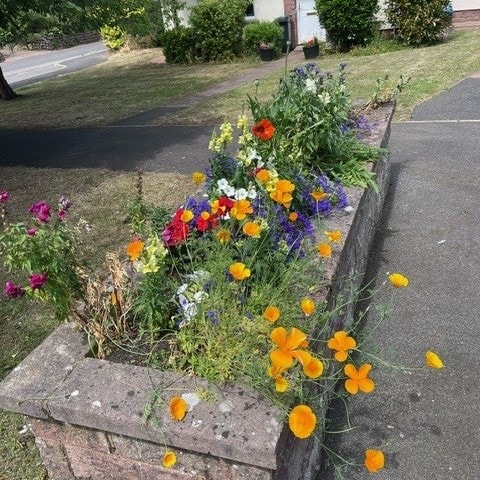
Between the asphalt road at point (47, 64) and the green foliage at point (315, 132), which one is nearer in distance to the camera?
the green foliage at point (315, 132)

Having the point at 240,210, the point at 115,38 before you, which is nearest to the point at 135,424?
the point at 240,210

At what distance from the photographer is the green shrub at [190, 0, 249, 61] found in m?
17.2

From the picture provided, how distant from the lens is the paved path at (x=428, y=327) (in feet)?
7.75

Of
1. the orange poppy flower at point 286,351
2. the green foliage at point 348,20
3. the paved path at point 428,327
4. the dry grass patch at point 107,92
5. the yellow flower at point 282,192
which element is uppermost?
the yellow flower at point 282,192

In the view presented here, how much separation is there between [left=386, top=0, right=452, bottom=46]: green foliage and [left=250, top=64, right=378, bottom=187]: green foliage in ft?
38.3

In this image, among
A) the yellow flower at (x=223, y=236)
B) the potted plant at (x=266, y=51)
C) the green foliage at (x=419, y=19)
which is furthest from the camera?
the potted plant at (x=266, y=51)

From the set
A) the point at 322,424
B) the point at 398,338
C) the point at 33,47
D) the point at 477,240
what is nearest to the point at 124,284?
the point at 322,424

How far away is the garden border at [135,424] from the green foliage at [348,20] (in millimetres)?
14243

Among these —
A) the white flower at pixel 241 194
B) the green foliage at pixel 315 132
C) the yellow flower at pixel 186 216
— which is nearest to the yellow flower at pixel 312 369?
the yellow flower at pixel 186 216

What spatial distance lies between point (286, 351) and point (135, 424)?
1.87ft

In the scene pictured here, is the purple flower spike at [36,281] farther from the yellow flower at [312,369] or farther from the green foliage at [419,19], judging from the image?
the green foliage at [419,19]

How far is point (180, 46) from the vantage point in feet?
59.1

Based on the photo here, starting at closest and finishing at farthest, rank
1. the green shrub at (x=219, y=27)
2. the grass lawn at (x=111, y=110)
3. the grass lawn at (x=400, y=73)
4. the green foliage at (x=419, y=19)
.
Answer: the grass lawn at (x=111, y=110), the grass lawn at (x=400, y=73), the green foliage at (x=419, y=19), the green shrub at (x=219, y=27)

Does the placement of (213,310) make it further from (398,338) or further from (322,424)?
(398,338)
